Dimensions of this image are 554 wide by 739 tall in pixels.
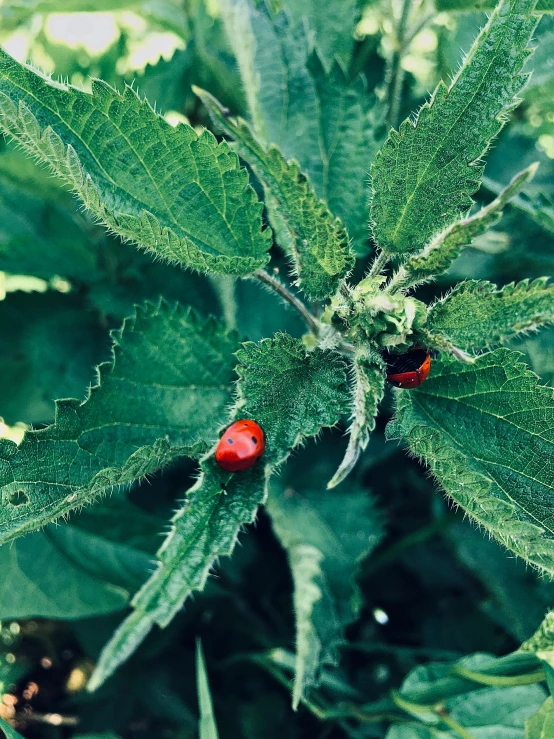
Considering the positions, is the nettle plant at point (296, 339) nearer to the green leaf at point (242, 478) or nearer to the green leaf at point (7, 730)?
the green leaf at point (242, 478)

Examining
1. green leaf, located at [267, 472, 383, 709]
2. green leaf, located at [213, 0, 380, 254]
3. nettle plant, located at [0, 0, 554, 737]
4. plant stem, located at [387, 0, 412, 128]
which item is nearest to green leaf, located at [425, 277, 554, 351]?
nettle plant, located at [0, 0, 554, 737]

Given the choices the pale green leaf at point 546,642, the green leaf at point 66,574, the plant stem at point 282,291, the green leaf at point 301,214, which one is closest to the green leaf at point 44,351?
the green leaf at point 66,574

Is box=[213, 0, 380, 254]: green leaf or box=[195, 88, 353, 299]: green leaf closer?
box=[195, 88, 353, 299]: green leaf

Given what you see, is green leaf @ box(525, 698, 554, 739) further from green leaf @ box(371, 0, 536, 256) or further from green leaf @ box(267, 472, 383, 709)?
green leaf @ box(371, 0, 536, 256)

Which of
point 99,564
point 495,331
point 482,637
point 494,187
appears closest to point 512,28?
point 495,331

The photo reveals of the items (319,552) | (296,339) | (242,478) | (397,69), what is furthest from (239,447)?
(397,69)

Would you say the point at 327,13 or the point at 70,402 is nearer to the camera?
the point at 70,402

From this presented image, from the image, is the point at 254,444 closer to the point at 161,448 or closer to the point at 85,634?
the point at 161,448
